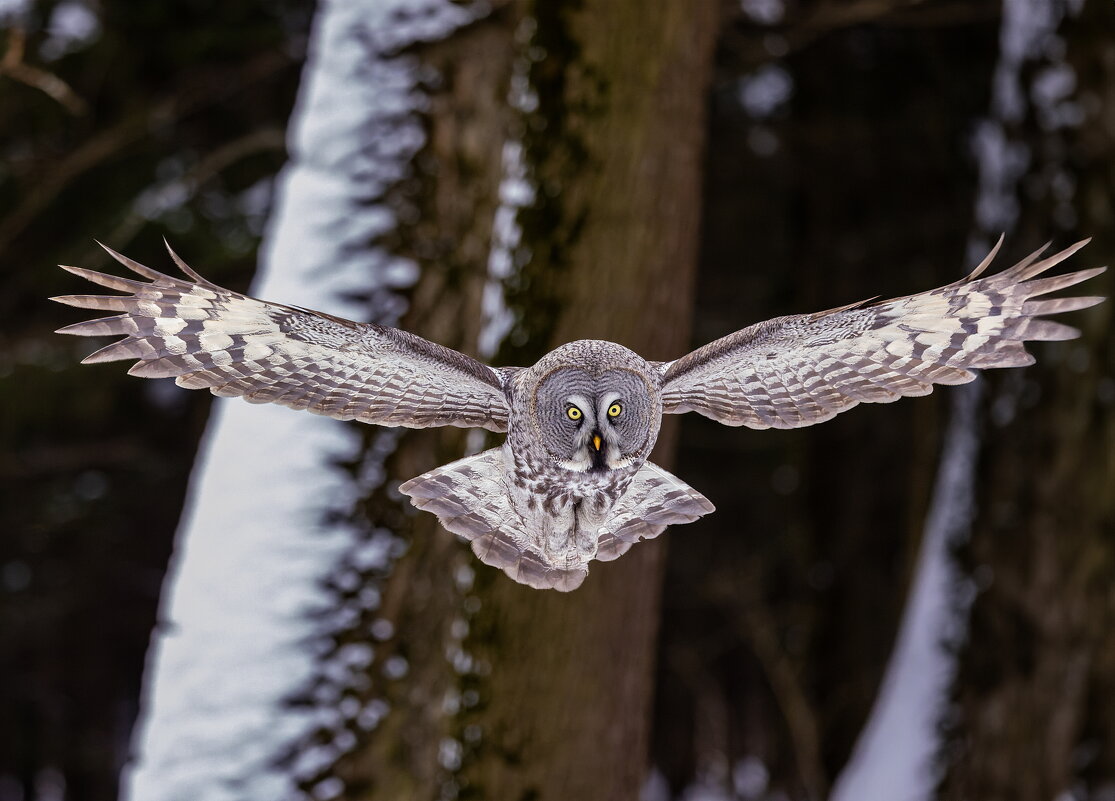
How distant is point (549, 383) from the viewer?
1282mm

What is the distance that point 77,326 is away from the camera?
1.09 m

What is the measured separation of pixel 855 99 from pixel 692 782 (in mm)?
9230

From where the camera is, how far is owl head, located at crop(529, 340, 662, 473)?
4.13ft

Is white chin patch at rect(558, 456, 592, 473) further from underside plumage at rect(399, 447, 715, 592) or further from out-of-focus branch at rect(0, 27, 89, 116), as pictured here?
out-of-focus branch at rect(0, 27, 89, 116)

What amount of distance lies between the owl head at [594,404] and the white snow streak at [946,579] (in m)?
4.22

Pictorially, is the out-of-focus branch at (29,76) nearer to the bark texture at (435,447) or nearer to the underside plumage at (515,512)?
the bark texture at (435,447)

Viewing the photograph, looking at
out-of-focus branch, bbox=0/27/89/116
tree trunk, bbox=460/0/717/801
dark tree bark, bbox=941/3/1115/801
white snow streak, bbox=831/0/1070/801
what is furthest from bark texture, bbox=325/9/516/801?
dark tree bark, bbox=941/3/1115/801

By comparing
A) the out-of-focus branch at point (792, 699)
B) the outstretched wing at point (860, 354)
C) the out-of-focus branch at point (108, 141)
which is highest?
the out-of-focus branch at point (108, 141)

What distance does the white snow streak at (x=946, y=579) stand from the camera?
5.02 meters

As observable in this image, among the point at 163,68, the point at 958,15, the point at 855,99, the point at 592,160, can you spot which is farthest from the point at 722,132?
the point at 592,160

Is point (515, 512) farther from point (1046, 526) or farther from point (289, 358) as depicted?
point (1046, 526)

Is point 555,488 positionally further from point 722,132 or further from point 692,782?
point 692,782

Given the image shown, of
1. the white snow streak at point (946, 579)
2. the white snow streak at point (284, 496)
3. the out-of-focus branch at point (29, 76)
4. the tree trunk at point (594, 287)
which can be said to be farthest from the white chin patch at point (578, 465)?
the white snow streak at point (946, 579)

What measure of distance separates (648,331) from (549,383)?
1.50 metres
